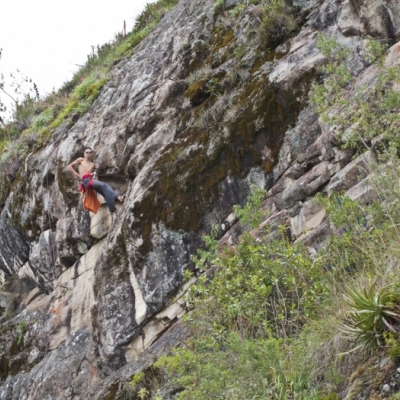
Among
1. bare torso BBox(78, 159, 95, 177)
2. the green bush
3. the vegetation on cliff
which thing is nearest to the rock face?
bare torso BBox(78, 159, 95, 177)

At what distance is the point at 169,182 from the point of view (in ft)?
28.4

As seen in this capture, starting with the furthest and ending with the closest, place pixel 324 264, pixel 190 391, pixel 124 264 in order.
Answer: pixel 124 264 < pixel 324 264 < pixel 190 391

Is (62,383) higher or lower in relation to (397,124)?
lower

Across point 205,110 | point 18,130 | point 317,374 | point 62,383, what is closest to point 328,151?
point 205,110

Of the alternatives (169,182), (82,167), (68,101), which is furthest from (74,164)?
(68,101)

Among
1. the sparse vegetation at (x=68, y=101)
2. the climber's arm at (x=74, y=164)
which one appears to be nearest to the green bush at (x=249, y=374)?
the climber's arm at (x=74, y=164)

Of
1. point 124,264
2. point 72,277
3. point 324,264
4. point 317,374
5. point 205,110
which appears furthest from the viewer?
point 72,277

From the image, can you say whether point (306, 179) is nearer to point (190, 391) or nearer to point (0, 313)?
point (190, 391)

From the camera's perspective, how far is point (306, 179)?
269 inches

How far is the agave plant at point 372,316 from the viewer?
10.7 ft

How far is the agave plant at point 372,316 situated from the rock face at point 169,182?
161 cm

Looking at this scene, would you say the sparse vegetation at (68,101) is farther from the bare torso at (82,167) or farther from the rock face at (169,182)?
the bare torso at (82,167)

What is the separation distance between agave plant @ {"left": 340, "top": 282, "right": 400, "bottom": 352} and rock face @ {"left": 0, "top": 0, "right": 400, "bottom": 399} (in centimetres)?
161

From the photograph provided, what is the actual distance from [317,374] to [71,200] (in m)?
8.88
